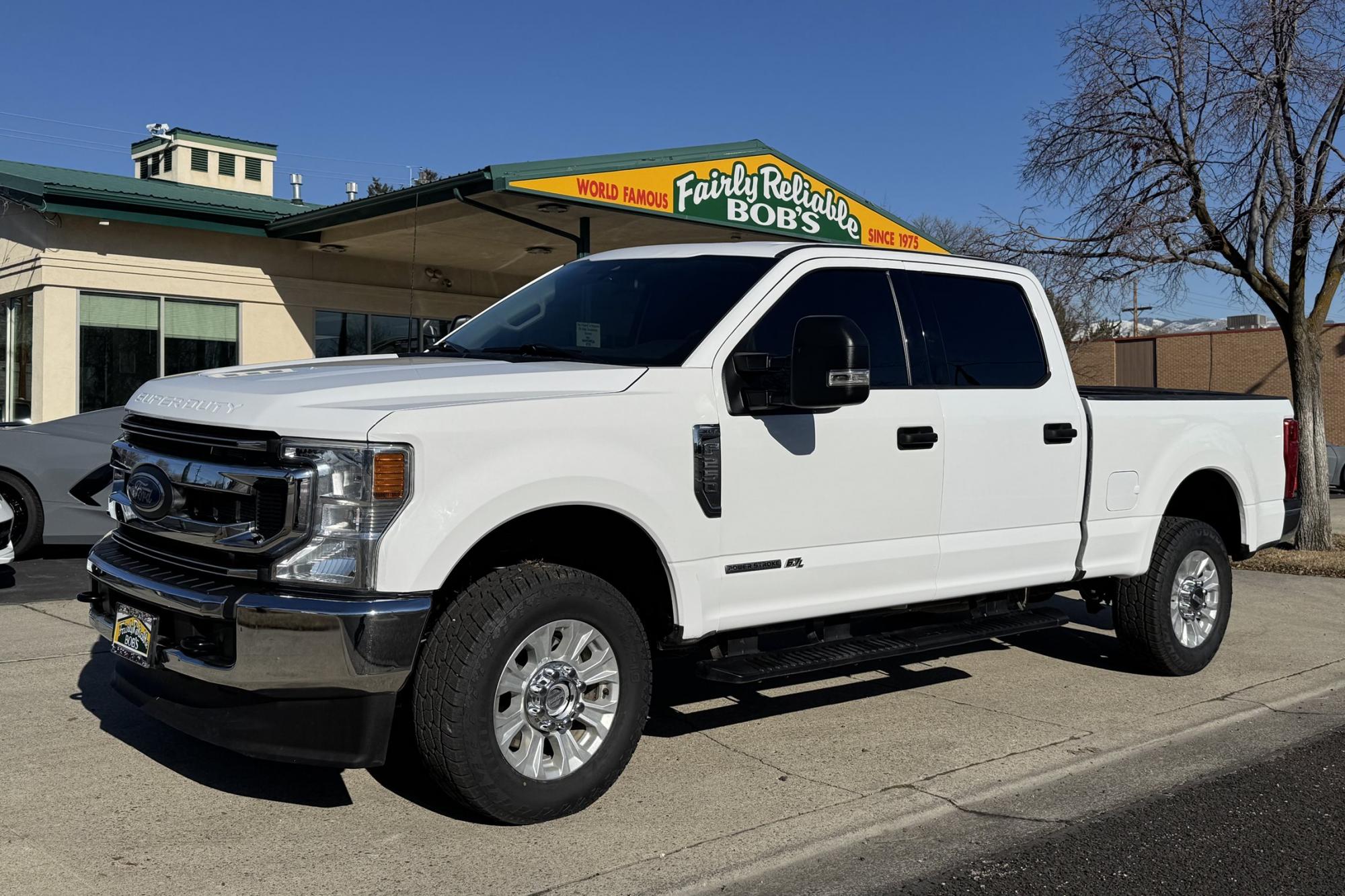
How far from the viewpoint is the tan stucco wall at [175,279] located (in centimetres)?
1570

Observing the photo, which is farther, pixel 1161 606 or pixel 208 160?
pixel 208 160

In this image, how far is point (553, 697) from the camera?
4.43m

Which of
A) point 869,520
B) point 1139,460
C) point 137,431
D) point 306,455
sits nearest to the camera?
point 306,455

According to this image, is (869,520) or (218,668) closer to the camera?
(218,668)

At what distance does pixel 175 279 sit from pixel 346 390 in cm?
1372

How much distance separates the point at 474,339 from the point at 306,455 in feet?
6.64

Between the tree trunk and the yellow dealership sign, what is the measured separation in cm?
402

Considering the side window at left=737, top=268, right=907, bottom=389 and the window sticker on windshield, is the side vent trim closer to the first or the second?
the side window at left=737, top=268, right=907, bottom=389

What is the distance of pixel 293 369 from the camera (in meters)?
5.05

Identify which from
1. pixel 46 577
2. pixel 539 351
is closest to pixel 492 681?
pixel 539 351

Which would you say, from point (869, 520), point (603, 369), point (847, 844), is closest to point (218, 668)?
point (603, 369)

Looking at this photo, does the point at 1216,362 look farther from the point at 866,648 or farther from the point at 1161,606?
the point at 866,648

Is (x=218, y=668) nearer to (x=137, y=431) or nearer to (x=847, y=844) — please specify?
(x=137, y=431)

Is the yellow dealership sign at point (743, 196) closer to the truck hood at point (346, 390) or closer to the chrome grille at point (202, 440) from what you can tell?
the truck hood at point (346, 390)
